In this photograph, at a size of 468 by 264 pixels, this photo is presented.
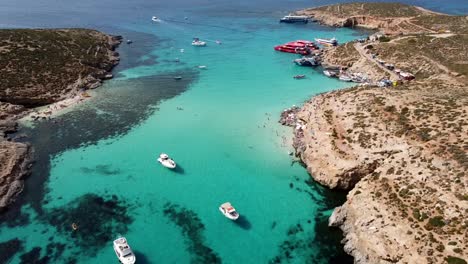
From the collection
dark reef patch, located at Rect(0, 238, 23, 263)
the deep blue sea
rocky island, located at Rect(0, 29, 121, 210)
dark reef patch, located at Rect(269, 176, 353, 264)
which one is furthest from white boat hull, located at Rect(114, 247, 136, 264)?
rocky island, located at Rect(0, 29, 121, 210)

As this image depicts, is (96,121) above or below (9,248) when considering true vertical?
above

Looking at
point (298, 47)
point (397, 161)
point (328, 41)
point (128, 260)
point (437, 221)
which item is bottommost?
point (128, 260)

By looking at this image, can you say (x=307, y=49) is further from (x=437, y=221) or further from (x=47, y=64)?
(x=437, y=221)

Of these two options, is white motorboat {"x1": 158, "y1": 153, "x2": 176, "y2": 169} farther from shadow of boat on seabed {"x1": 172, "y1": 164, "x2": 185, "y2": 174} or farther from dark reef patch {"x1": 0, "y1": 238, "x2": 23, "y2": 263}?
dark reef patch {"x1": 0, "y1": 238, "x2": 23, "y2": 263}

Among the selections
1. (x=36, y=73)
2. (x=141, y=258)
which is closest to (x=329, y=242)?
(x=141, y=258)

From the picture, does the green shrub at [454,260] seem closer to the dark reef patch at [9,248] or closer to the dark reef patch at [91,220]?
the dark reef patch at [91,220]
